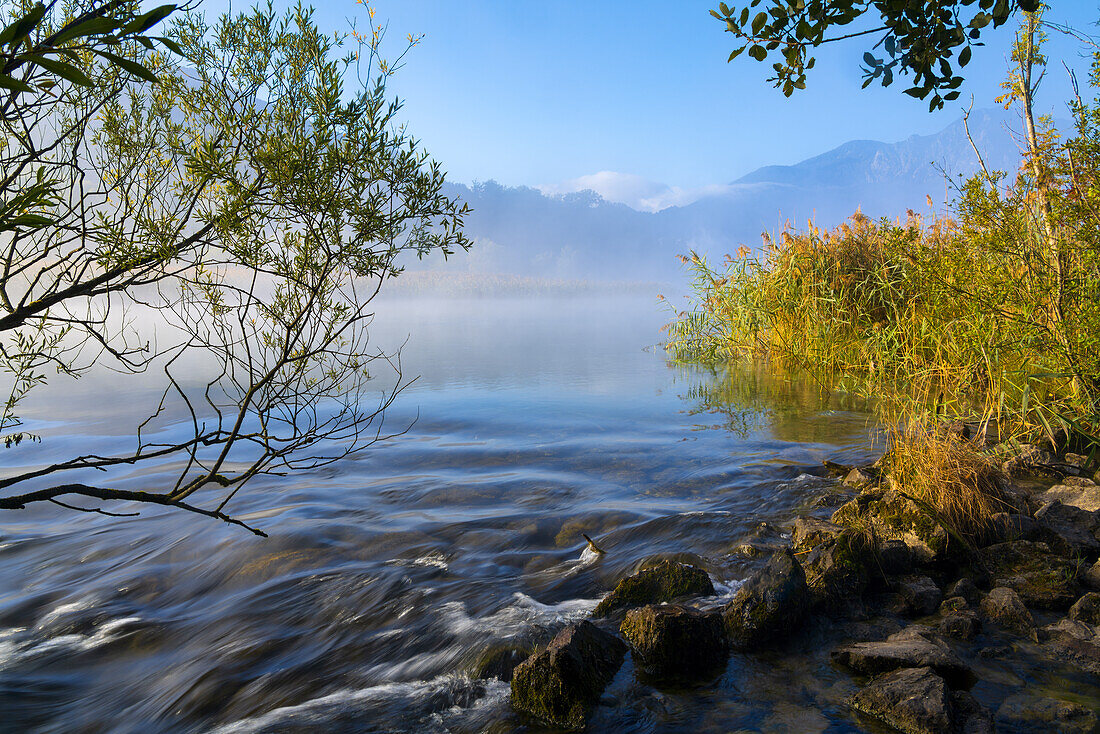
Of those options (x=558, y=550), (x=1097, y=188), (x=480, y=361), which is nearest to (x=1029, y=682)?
(x=558, y=550)

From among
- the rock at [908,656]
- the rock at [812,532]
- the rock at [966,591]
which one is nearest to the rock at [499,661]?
the rock at [908,656]

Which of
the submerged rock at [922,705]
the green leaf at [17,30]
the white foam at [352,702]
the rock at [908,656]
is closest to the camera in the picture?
the green leaf at [17,30]

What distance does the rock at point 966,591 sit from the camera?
4.66 metres

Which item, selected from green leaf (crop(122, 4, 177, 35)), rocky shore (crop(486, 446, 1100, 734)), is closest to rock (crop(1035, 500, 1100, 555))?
rocky shore (crop(486, 446, 1100, 734))

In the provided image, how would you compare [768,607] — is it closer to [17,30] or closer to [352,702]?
[352,702]

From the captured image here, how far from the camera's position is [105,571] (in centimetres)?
654

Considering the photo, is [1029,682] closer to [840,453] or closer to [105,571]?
[840,453]

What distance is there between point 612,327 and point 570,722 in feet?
105

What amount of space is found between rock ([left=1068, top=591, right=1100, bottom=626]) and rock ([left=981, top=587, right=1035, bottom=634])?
279 mm

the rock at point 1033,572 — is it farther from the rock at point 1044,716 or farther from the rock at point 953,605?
the rock at point 1044,716

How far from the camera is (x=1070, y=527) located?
541 cm

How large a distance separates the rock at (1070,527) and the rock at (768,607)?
2225 mm

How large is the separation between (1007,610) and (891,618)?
691mm

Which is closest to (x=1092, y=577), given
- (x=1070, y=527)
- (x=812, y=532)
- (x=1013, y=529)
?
(x=1013, y=529)
